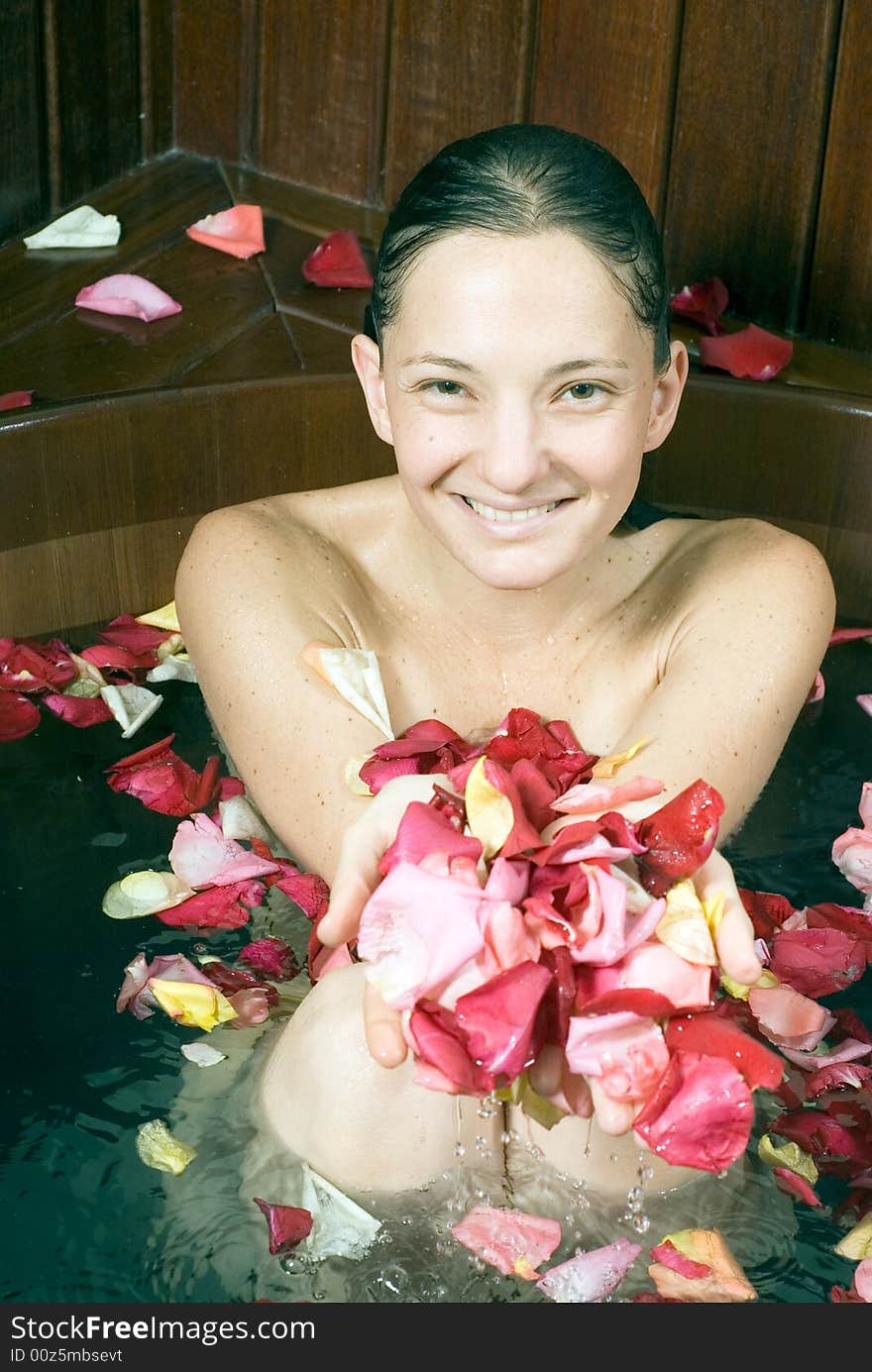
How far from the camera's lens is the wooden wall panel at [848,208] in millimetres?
2652

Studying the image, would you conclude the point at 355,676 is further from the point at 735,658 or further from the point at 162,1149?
the point at 162,1149

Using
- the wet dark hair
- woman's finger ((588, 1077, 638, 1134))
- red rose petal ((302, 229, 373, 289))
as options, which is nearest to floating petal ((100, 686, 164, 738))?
the wet dark hair

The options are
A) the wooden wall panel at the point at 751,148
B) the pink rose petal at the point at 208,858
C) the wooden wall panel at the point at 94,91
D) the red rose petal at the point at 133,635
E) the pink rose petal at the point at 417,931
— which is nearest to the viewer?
the pink rose petal at the point at 417,931

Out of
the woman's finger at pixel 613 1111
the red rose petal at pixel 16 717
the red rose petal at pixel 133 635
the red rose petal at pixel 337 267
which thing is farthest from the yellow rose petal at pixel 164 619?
the woman's finger at pixel 613 1111

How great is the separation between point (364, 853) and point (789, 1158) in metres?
0.56

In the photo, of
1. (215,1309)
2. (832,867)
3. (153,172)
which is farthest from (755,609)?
(153,172)

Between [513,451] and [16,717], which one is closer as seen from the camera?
[513,451]

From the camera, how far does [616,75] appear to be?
2.86 metres

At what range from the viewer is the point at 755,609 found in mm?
1927

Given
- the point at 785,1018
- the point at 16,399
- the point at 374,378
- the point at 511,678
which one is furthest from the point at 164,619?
the point at 785,1018

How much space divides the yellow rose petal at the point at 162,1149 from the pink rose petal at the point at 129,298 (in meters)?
1.54

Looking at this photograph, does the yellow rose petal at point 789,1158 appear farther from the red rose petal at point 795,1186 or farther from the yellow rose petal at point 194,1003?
the yellow rose petal at point 194,1003

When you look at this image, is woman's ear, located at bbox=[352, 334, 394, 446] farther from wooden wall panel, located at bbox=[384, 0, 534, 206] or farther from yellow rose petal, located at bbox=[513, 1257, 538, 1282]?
wooden wall panel, located at bbox=[384, 0, 534, 206]

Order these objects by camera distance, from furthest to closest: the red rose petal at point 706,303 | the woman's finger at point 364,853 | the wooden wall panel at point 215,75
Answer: the wooden wall panel at point 215,75 → the red rose petal at point 706,303 → the woman's finger at point 364,853
